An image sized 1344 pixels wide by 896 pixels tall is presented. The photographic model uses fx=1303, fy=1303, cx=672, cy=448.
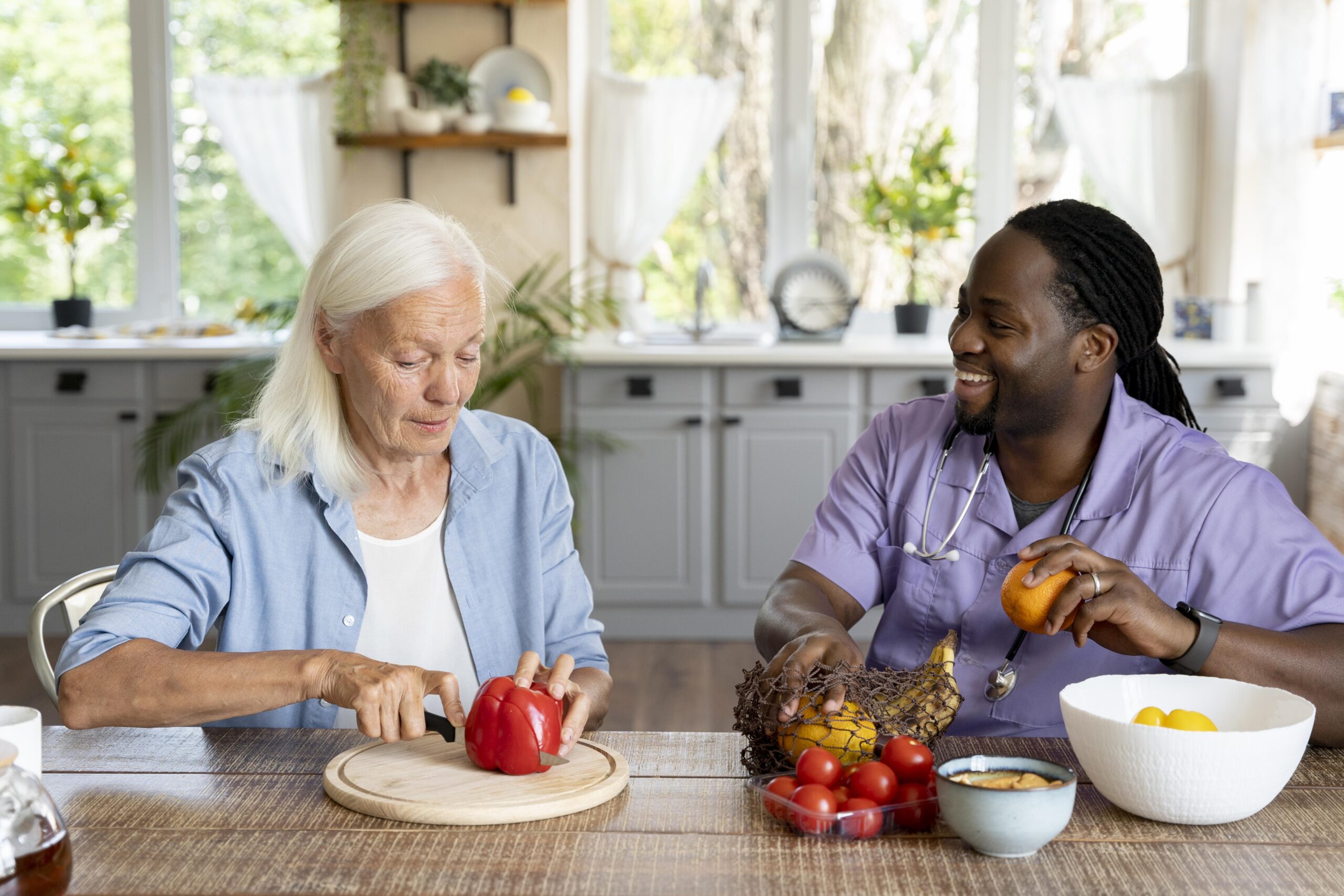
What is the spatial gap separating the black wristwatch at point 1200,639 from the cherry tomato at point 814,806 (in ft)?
1.50

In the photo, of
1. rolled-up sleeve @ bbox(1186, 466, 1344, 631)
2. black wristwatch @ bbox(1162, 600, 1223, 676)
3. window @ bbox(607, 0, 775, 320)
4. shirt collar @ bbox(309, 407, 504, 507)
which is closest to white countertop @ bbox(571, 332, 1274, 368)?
window @ bbox(607, 0, 775, 320)

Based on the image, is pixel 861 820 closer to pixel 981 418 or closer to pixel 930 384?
pixel 981 418

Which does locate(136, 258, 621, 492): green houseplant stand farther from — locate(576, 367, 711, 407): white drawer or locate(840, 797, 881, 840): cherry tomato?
locate(840, 797, 881, 840): cherry tomato

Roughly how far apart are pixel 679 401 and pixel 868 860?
2855 mm

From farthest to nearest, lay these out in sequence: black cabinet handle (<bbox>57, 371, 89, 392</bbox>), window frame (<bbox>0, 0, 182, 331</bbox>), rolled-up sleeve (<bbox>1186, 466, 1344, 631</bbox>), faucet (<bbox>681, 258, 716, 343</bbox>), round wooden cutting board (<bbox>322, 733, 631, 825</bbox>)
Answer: window frame (<bbox>0, 0, 182, 331</bbox>) → faucet (<bbox>681, 258, 716, 343</bbox>) → black cabinet handle (<bbox>57, 371, 89, 392</bbox>) → rolled-up sleeve (<bbox>1186, 466, 1344, 631</bbox>) → round wooden cutting board (<bbox>322, 733, 631, 825</bbox>)

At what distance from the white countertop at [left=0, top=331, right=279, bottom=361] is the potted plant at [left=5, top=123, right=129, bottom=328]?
17.8 inches

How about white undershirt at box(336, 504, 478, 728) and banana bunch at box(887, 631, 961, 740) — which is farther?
white undershirt at box(336, 504, 478, 728)

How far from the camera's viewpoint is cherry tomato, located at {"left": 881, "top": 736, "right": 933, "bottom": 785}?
1.17 m

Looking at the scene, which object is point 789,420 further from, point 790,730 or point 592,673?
point 790,730

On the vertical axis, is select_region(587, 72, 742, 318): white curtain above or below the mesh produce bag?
above

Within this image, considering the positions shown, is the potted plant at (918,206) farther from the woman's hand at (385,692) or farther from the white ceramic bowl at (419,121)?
the woman's hand at (385,692)

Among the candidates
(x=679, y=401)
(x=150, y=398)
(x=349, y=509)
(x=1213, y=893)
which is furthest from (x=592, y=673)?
(x=150, y=398)

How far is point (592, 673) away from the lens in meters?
1.61

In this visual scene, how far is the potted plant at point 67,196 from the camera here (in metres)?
4.39
